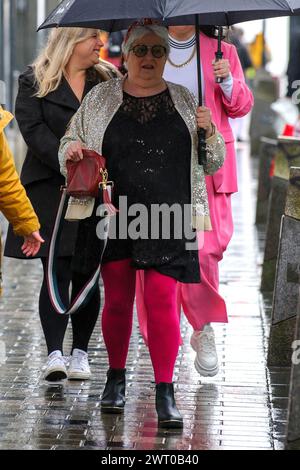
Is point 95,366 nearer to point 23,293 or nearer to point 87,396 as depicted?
point 87,396

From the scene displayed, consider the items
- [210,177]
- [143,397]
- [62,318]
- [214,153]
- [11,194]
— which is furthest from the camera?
[62,318]

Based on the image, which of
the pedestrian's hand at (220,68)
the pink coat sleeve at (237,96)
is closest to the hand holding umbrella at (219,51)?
the pedestrian's hand at (220,68)

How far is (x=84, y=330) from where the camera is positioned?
7227mm

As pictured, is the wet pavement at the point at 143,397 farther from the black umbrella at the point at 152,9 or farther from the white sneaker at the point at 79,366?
the black umbrella at the point at 152,9

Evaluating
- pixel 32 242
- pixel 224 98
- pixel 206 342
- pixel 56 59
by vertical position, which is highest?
pixel 56 59

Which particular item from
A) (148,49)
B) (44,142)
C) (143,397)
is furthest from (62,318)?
(148,49)

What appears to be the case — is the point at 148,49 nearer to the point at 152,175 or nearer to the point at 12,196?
the point at 152,175

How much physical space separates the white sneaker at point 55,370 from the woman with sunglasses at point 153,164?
2.74 feet

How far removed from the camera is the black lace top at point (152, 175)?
6.14 meters

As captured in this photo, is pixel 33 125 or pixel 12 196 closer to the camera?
pixel 12 196

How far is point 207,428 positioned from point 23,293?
398 cm

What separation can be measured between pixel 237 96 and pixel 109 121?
1.03 m

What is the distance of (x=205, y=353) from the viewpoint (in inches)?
281
